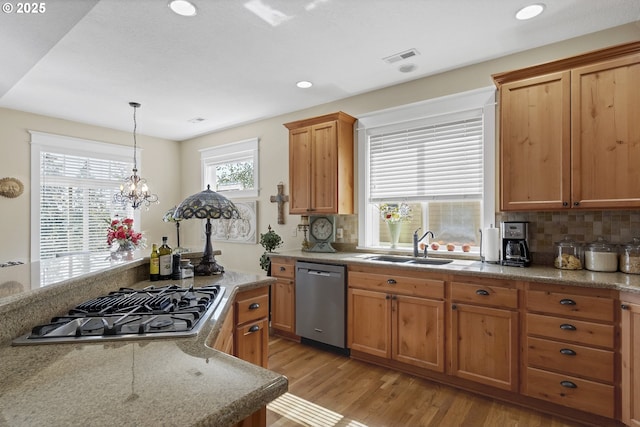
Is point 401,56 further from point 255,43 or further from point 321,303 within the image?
point 321,303

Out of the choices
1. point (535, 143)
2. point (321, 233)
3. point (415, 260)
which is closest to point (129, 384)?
point (415, 260)

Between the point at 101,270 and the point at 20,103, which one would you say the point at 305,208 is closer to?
the point at 101,270

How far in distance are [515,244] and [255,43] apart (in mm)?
2650

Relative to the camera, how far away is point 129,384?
32.5 inches

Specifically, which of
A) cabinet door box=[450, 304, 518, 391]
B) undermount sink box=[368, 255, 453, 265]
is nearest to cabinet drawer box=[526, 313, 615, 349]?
cabinet door box=[450, 304, 518, 391]

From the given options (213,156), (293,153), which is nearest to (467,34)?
(293,153)

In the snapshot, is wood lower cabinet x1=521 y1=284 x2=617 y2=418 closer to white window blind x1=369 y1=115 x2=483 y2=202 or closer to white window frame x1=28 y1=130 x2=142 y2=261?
white window blind x1=369 y1=115 x2=483 y2=202

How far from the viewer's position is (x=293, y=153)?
4.03 m

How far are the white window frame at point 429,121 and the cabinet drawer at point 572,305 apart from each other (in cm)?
89

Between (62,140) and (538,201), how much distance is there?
5.73 metres

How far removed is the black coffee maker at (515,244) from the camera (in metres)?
2.69

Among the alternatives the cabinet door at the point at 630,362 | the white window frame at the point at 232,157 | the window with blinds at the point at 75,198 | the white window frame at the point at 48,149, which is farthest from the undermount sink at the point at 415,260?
the white window frame at the point at 48,149

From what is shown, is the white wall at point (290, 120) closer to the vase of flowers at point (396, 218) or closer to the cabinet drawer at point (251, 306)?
the vase of flowers at point (396, 218)

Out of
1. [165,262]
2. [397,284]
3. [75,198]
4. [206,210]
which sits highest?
[75,198]
